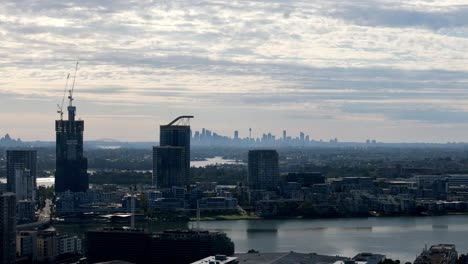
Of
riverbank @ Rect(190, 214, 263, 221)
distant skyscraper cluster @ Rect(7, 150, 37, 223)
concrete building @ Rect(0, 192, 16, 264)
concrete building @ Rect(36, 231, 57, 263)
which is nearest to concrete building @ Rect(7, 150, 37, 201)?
distant skyscraper cluster @ Rect(7, 150, 37, 223)

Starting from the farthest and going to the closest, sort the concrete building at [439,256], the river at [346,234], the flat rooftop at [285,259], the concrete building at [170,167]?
the concrete building at [170,167], the river at [346,234], the concrete building at [439,256], the flat rooftop at [285,259]

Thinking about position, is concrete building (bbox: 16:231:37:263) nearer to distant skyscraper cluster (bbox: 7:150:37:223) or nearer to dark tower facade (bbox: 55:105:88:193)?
distant skyscraper cluster (bbox: 7:150:37:223)

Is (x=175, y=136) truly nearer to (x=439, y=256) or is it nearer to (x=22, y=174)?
(x=22, y=174)

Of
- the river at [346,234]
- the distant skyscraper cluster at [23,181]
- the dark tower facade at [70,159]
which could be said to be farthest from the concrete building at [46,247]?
the dark tower facade at [70,159]

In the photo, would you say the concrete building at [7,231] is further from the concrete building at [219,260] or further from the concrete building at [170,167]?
the concrete building at [170,167]

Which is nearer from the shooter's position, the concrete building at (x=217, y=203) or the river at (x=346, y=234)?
the river at (x=346, y=234)

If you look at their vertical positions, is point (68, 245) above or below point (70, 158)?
below

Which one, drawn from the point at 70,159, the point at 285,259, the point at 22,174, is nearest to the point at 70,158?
the point at 70,159
